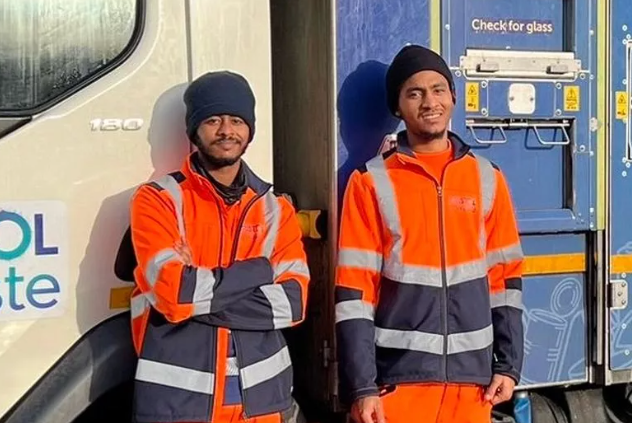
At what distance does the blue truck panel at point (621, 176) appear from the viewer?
9.33 ft

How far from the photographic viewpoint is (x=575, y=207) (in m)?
2.81

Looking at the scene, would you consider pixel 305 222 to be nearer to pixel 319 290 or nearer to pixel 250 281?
pixel 319 290

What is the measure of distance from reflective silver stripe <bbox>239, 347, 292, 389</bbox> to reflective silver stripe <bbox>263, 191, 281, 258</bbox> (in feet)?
0.87

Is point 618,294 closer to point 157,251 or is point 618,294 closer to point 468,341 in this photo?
point 468,341

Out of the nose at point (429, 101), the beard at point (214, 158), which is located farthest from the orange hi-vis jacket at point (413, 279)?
the beard at point (214, 158)

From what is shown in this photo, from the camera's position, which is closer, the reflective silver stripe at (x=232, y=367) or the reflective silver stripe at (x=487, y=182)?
the reflective silver stripe at (x=232, y=367)

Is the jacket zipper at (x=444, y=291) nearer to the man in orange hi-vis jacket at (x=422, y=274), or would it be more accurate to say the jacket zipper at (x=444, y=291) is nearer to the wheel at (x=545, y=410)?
the man in orange hi-vis jacket at (x=422, y=274)

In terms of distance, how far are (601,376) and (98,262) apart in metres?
1.59

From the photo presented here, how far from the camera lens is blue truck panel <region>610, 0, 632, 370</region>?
2844 mm

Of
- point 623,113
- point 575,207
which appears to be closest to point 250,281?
point 575,207

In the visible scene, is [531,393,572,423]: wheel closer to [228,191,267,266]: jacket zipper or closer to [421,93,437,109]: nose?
[421,93,437,109]: nose

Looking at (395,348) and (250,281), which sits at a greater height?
(250,281)

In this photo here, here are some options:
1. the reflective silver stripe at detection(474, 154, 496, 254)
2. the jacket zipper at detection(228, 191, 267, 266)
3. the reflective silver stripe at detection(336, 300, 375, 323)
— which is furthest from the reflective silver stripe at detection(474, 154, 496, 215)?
the jacket zipper at detection(228, 191, 267, 266)

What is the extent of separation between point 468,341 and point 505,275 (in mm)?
239
